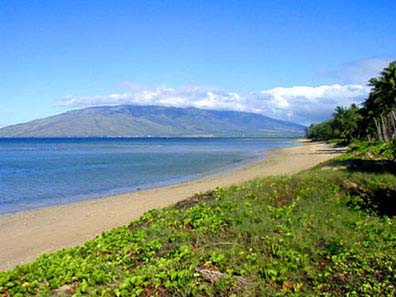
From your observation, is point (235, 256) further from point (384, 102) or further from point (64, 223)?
point (384, 102)

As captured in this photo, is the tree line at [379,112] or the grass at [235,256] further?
the tree line at [379,112]

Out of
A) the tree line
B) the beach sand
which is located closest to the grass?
the beach sand

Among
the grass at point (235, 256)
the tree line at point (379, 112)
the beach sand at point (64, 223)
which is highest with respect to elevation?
the tree line at point (379, 112)

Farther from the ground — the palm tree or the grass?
the palm tree

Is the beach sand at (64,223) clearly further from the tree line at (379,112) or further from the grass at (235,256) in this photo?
the tree line at (379,112)

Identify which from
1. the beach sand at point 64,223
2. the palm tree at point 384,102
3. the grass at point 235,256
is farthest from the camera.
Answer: the palm tree at point 384,102

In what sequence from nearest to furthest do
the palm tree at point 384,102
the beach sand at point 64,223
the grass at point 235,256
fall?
the grass at point 235,256 < the beach sand at point 64,223 < the palm tree at point 384,102

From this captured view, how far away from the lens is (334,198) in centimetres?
1310

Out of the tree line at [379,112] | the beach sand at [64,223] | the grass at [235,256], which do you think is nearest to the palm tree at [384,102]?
the tree line at [379,112]

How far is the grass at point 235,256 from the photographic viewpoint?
21.9ft

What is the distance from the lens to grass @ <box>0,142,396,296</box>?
6672 mm

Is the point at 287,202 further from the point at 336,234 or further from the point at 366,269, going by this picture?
the point at 366,269

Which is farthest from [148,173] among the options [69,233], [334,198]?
[334,198]

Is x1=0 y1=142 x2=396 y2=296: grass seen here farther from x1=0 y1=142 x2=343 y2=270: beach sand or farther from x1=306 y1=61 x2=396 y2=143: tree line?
x1=306 y1=61 x2=396 y2=143: tree line
